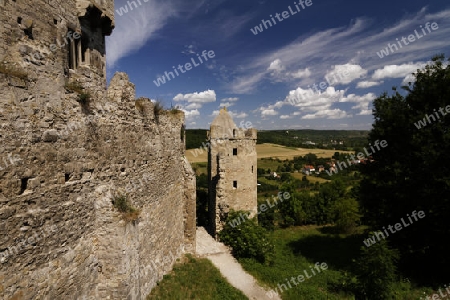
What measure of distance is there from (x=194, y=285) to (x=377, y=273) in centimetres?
712

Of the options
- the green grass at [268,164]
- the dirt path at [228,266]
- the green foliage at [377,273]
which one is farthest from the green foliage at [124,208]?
the green grass at [268,164]

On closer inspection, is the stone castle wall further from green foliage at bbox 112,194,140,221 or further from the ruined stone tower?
green foliage at bbox 112,194,140,221

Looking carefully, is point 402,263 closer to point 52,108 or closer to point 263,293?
point 263,293

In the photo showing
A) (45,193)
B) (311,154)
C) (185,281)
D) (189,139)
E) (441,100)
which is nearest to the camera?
(45,193)

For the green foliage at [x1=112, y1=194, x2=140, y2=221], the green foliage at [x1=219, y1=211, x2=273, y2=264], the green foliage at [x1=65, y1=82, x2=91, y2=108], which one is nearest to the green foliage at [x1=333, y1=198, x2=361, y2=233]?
the green foliage at [x1=219, y1=211, x2=273, y2=264]

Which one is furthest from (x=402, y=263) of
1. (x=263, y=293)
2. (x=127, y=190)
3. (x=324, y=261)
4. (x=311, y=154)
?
(x=311, y=154)

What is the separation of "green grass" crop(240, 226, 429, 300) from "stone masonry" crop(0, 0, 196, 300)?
570cm

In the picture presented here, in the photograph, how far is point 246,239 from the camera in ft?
49.1

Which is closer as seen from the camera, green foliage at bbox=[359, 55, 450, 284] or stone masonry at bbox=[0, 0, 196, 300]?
stone masonry at bbox=[0, 0, 196, 300]

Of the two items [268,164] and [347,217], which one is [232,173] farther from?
[268,164]

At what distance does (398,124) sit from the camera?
1398 cm

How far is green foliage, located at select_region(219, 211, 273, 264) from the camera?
1457 centimetres

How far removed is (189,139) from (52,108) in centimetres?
4588

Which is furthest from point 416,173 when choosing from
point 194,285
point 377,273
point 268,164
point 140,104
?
point 268,164
